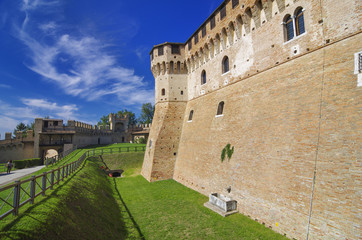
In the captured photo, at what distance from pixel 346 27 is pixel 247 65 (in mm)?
5185

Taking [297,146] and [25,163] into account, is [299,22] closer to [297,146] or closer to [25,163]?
[297,146]

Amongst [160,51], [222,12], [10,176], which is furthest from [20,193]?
[160,51]

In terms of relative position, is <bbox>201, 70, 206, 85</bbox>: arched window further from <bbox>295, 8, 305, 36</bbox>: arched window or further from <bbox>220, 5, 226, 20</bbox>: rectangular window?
<bbox>295, 8, 305, 36</bbox>: arched window

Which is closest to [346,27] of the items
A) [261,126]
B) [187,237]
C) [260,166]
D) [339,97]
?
[339,97]

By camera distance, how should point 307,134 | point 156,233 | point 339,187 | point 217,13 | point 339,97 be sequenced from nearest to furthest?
point 339,187
point 339,97
point 307,134
point 156,233
point 217,13

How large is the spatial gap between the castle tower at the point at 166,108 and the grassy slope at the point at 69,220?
7594 mm

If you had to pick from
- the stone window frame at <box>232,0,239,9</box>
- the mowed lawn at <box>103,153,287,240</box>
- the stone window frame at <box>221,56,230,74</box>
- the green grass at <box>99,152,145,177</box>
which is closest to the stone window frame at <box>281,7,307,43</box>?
the stone window frame at <box>232,0,239,9</box>

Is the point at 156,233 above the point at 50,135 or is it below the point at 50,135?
below

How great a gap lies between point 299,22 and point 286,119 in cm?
509

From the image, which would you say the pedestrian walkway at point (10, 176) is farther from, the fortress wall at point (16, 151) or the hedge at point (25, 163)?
the fortress wall at point (16, 151)

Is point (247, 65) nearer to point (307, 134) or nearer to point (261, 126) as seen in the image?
point (261, 126)

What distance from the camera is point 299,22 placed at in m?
9.36

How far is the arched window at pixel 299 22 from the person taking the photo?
9203 millimetres

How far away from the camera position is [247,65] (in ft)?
39.4
